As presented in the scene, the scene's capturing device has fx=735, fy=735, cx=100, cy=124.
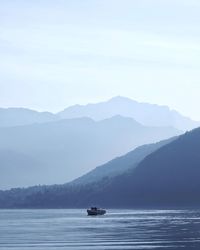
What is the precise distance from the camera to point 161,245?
170m

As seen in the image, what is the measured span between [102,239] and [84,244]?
16.7 meters

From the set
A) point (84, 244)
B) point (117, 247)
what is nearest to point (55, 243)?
point (84, 244)

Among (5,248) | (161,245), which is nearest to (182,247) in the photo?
(161,245)

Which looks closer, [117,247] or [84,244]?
[117,247]

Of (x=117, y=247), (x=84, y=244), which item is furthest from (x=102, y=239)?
(x=117, y=247)

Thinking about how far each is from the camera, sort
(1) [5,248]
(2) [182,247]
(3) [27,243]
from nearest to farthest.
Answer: (2) [182,247], (1) [5,248], (3) [27,243]

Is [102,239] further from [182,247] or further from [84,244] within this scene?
[182,247]

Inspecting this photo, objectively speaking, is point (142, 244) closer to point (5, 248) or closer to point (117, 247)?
point (117, 247)

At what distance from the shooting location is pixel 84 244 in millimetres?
180625

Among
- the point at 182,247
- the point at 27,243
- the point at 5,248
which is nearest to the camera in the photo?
the point at 182,247

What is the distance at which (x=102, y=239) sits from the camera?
19662 cm

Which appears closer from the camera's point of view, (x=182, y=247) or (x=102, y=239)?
(x=182, y=247)

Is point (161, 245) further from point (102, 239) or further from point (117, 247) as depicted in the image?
point (102, 239)

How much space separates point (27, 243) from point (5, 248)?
606 inches
